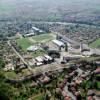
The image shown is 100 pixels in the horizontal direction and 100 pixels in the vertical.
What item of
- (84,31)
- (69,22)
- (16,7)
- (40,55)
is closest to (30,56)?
(40,55)

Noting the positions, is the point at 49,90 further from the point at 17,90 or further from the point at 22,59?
the point at 22,59

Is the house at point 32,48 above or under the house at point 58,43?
under

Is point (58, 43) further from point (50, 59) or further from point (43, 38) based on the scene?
point (50, 59)

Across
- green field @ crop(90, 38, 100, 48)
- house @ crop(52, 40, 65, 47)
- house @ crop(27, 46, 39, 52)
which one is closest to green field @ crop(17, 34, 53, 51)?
house @ crop(27, 46, 39, 52)

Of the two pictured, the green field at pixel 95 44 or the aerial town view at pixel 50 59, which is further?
the green field at pixel 95 44

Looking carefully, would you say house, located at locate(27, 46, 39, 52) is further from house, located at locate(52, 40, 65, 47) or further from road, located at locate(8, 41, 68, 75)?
road, located at locate(8, 41, 68, 75)

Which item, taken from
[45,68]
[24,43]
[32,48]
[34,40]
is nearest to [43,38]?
[34,40]

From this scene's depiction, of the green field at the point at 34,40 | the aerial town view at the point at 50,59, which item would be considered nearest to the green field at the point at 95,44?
the aerial town view at the point at 50,59

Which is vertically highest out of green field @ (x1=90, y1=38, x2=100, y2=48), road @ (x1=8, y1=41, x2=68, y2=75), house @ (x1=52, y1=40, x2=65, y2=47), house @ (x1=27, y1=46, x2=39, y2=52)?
house @ (x1=52, y1=40, x2=65, y2=47)

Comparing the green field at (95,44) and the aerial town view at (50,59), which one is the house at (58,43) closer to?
the aerial town view at (50,59)
